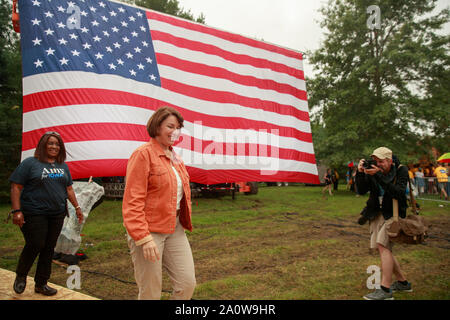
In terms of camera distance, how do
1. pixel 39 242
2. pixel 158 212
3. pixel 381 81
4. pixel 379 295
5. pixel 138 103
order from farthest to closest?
1. pixel 381 81
2. pixel 138 103
3. pixel 379 295
4. pixel 39 242
5. pixel 158 212

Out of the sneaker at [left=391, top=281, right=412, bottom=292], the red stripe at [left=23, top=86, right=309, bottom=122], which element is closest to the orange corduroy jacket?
the red stripe at [left=23, top=86, right=309, bottom=122]

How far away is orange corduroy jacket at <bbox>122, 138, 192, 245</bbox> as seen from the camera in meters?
2.12

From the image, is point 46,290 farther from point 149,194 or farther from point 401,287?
point 401,287

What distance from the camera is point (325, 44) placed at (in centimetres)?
2102

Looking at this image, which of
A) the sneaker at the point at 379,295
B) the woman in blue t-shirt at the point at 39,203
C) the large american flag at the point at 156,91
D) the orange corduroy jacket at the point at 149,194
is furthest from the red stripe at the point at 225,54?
the sneaker at the point at 379,295

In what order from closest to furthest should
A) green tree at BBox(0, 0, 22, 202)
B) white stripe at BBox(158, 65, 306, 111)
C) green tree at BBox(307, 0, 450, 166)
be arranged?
white stripe at BBox(158, 65, 306, 111) < green tree at BBox(0, 0, 22, 202) < green tree at BBox(307, 0, 450, 166)

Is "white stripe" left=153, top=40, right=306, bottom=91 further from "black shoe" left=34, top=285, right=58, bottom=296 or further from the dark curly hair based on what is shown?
"black shoe" left=34, top=285, right=58, bottom=296

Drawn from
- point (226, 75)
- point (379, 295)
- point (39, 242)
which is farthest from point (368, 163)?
point (39, 242)

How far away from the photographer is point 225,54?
4672 mm

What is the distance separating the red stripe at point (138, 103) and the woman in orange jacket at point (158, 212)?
1.84 m

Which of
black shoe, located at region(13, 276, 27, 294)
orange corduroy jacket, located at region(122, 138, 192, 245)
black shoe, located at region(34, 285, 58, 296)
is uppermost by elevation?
orange corduroy jacket, located at region(122, 138, 192, 245)

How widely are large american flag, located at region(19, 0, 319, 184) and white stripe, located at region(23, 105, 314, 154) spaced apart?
1 cm

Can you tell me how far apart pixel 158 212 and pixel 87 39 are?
9.15 ft
